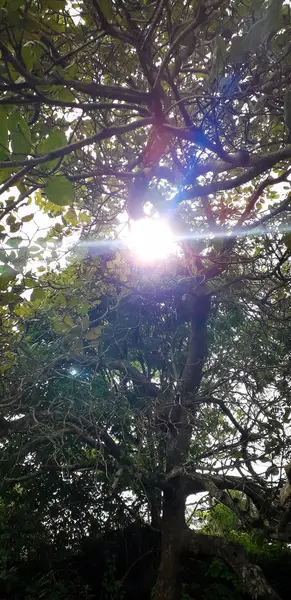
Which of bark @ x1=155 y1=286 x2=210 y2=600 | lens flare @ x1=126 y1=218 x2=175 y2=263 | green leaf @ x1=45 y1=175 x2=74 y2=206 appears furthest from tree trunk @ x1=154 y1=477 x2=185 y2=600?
green leaf @ x1=45 y1=175 x2=74 y2=206

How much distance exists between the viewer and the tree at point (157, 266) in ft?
4.63

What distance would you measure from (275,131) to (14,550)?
582 centimetres

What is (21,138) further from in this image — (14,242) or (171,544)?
(171,544)

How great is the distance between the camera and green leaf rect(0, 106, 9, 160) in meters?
0.79

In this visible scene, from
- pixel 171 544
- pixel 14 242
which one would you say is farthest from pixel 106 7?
pixel 171 544

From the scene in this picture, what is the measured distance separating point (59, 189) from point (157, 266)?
3.76m

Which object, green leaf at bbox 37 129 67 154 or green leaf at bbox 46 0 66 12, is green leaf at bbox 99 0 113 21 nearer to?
green leaf at bbox 46 0 66 12

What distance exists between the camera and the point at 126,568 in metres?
5.55

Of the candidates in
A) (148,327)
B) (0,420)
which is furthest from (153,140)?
(148,327)

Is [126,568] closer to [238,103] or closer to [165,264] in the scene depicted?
[165,264]

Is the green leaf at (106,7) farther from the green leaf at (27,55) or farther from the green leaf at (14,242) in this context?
the green leaf at (14,242)

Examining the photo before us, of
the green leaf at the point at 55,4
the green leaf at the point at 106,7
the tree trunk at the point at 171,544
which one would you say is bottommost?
the tree trunk at the point at 171,544

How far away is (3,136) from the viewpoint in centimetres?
82

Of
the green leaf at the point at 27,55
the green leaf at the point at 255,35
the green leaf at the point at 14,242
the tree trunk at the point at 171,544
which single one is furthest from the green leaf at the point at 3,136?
the tree trunk at the point at 171,544
